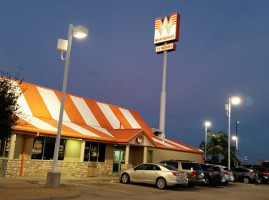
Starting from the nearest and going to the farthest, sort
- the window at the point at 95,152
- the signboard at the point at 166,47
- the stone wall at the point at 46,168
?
1. the stone wall at the point at 46,168
2. the window at the point at 95,152
3. the signboard at the point at 166,47

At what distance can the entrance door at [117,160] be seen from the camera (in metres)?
25.0

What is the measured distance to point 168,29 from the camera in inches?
1640

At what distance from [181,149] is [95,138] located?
1137 centimetres

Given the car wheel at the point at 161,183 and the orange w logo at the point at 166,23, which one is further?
the orange w logo at the point at 166,23

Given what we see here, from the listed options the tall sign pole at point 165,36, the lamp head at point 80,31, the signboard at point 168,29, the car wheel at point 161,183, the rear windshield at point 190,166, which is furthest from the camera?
the signboard at point 168,29

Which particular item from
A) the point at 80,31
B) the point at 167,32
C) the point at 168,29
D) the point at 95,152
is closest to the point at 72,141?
the point at 95,152

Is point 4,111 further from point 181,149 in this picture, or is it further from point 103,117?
point 181,149

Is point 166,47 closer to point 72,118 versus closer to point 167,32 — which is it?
point 167,32

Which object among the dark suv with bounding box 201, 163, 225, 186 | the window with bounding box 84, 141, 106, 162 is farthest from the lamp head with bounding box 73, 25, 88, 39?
the dark suv with bounding box 201, 163, 225, 186

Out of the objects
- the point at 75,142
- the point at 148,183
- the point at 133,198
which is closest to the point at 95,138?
the point at 75,142

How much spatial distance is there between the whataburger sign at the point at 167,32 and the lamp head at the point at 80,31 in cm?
2743

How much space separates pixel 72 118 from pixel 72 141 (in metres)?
2.64

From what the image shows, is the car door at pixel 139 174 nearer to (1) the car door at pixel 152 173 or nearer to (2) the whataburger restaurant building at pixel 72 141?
(1) the car door at pixel 152 173

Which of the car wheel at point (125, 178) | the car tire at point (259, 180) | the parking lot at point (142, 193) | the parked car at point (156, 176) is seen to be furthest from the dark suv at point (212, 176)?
the car tire at point (259, 180)
